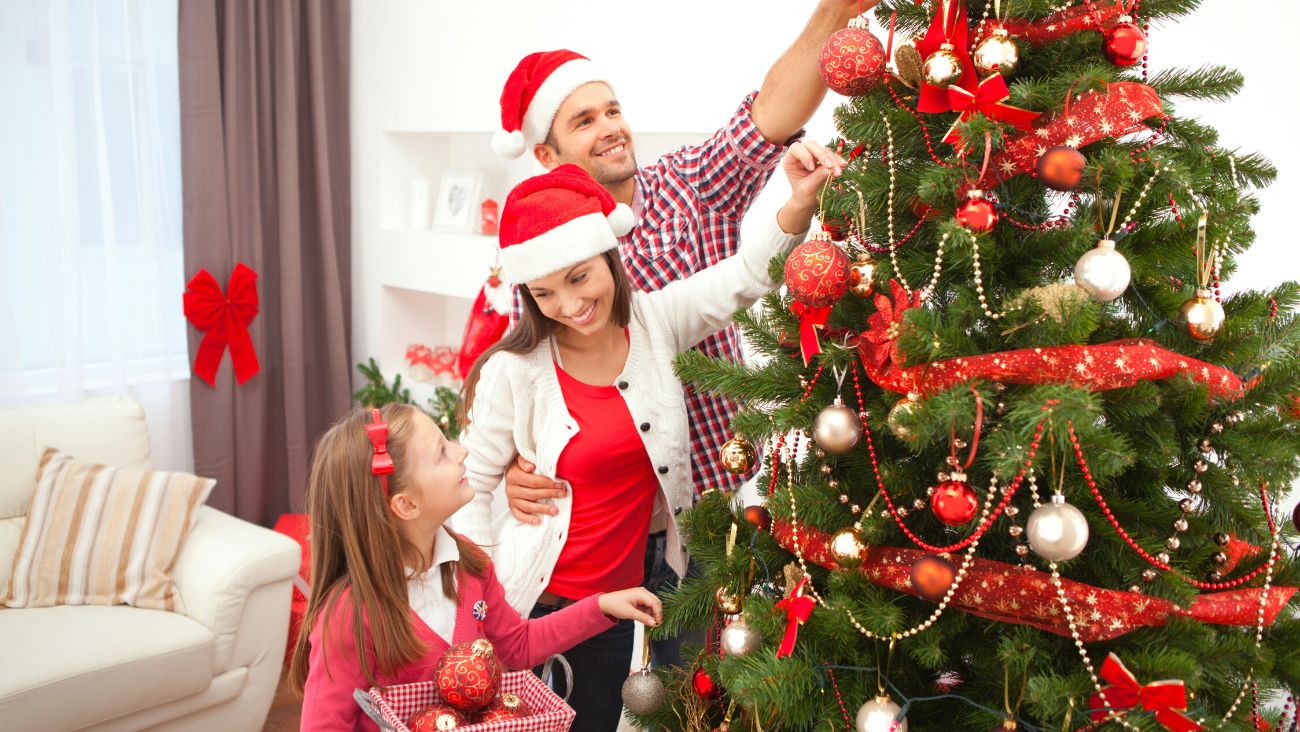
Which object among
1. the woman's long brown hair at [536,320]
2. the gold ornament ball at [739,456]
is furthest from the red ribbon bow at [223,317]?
the gold ornament ball at [739,456]

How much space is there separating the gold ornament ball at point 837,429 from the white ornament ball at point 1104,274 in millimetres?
268

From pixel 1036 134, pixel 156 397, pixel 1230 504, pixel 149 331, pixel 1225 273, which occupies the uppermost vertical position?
pixel 1036 134

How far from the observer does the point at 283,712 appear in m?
3.19

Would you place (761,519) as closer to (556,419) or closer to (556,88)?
(556,419)

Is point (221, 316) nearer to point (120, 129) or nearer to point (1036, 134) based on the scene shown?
point (120, 129)

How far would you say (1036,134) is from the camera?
104 cm

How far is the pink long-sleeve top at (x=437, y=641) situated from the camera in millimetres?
1394

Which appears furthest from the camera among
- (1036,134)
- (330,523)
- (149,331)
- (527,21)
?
(149,331)

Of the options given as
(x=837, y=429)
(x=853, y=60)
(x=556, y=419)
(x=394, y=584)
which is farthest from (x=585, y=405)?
(x=853, y=60)

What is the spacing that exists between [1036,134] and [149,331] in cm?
349

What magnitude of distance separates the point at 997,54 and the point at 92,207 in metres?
3.44

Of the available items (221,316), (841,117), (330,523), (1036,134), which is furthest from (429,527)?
(221,316)

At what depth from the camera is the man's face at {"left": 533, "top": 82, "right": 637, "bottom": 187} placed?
6.37 ft

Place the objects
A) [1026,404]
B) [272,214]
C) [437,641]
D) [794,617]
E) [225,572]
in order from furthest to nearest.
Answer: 1. [272,214]
2. [225,572]
3. [437,641]
4. [794,617]
5. [1026,404]
